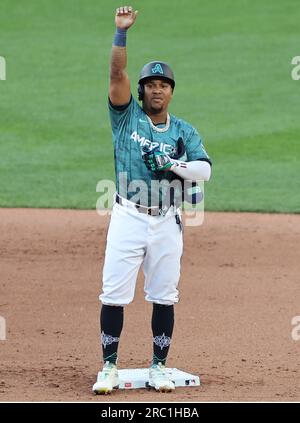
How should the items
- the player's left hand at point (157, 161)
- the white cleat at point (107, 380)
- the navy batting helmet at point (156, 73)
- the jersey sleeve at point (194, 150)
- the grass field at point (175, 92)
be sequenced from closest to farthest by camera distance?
the player's left hand at point (157, 161) < the white cleat at point (107, 380) < the navy batting helmet at point (156, 73) < the jersey sleeve at point (194, 150) < the grass field at point (175, 92)

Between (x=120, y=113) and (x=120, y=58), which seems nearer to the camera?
(x=120, y=58)

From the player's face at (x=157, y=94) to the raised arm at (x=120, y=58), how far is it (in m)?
0.16

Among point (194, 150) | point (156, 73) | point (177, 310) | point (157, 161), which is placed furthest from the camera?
point (177, 310)

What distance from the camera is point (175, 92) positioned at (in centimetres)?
1939

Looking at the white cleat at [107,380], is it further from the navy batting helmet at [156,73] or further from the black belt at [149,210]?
the navy batting helmet at [156,73]

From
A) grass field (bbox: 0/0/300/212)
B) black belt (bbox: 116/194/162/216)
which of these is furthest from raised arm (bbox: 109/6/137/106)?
grass field (bbox: 0/0/300/212)

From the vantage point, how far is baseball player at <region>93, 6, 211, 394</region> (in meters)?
6.61

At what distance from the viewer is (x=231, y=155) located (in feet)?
52.1

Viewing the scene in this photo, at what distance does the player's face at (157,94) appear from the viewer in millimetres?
6676

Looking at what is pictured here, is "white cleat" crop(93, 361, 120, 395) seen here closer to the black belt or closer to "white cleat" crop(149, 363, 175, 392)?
"white cleat" crop(149, 363, 175, 392)

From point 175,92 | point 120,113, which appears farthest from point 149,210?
point 175,92

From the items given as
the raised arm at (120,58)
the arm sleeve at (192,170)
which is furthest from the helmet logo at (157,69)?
the arm sleeve at (192,170)

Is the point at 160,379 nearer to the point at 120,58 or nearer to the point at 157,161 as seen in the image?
the point at 157,161

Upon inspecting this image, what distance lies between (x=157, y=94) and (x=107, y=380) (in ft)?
5.92
